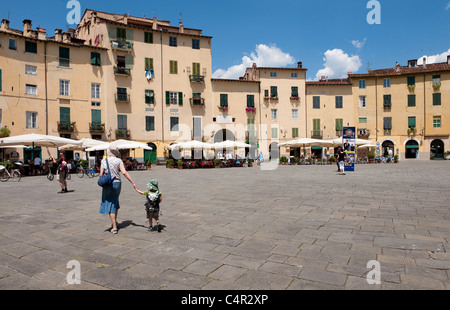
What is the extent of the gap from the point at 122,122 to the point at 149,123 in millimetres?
2851

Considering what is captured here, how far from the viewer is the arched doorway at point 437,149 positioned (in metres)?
38.8

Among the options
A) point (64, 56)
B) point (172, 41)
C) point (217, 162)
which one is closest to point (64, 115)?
point (64, 56)

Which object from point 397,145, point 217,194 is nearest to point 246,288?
point 217,194

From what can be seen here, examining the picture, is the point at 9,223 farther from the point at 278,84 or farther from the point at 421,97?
the point at 421,97

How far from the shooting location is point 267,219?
19.6 ft

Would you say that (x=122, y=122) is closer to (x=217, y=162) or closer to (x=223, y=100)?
(x=223, y=100)

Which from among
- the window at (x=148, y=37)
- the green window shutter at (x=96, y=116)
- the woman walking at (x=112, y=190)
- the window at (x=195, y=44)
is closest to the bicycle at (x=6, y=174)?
the woman walking at (x=112, y=190)

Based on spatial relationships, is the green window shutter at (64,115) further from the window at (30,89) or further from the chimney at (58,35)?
the chimney at (58,35)

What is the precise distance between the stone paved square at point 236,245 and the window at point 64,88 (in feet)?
80.2

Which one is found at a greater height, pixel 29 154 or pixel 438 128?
pixel 438 128

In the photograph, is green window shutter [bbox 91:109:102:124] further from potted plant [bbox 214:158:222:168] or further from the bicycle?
the bicycle

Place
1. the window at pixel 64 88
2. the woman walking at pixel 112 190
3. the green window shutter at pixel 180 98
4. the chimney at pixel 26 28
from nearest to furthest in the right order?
the woman walking at pixel 112 190 < the chimney at pixel 26 28 < the window at pixel 64 88 < the green window shutter at pixel 180 98

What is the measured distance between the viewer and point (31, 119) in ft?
89.7

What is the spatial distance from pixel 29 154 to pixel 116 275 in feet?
95.5
